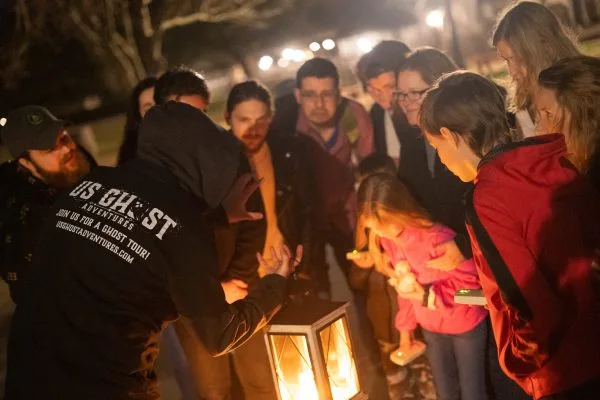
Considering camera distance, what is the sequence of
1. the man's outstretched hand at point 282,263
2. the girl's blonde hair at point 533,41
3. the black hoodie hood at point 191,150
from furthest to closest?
the girl's blonde hair at point 533,41 < the man's outstretched hand at point 282,263 < the black hoodie hood at point 191,150

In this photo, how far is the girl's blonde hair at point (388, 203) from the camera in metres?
3.55

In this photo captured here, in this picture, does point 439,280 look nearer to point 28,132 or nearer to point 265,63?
point 28,132

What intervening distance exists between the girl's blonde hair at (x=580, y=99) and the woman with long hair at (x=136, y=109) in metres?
2.48

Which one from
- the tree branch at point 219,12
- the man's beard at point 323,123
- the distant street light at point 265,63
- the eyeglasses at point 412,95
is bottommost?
the man's beard at point 323,123

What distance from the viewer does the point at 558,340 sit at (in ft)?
7.40

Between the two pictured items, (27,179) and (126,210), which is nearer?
(126,210)

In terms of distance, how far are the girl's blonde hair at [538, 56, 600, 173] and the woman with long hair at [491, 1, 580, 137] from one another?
0.56 m

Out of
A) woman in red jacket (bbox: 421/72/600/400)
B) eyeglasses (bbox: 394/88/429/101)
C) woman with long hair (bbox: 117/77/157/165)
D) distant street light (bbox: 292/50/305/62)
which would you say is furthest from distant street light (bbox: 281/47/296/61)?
woman in red jacket (bbox: 421/72/600/400)

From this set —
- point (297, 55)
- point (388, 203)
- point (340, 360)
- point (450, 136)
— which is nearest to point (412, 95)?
point (388, 203)

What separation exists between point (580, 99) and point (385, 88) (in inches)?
87.6

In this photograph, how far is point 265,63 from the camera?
21.9m

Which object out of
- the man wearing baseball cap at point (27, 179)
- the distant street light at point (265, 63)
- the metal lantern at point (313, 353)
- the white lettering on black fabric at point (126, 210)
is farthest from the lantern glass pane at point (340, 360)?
the distant street light at point (265, 63)

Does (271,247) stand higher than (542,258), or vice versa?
(271,247)

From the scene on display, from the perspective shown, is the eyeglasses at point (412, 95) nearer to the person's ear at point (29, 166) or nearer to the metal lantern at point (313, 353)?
the metal lantern at point (313, 353)
